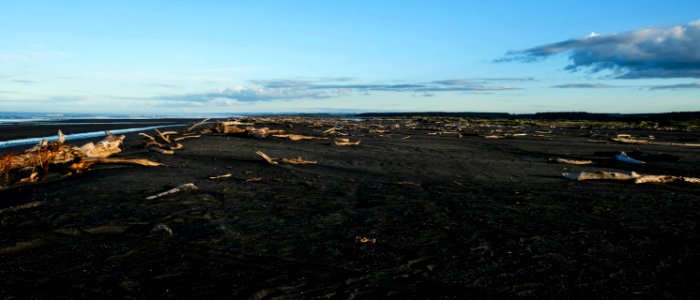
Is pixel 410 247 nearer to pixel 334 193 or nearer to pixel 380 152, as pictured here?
pixel 334 193

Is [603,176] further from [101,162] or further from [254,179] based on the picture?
[101,162]

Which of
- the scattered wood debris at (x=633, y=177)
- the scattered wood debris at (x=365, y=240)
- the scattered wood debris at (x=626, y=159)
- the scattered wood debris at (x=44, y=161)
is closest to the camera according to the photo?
the scattered wood debris at (x=365, y=240)

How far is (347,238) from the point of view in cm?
509

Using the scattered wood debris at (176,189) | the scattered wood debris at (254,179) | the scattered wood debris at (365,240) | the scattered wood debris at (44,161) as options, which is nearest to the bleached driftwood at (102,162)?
the scattered wood debris at (44,161)

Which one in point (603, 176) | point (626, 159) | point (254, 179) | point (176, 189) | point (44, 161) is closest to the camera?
point (176, 189)

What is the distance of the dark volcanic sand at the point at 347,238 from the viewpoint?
12.3ft

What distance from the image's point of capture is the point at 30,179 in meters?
8.95

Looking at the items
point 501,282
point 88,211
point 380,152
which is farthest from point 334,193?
point 380,152

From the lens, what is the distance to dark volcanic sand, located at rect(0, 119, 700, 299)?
3.75m

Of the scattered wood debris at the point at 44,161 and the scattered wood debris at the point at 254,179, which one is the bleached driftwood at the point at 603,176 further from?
the scattered wood debris at the point at 44,161

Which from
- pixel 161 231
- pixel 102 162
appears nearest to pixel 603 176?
pixel 161 231

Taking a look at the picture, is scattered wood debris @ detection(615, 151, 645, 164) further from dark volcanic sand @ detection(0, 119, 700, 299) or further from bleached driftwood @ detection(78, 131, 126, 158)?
bleached driftwood @ detection(78, 131, 126, 158)

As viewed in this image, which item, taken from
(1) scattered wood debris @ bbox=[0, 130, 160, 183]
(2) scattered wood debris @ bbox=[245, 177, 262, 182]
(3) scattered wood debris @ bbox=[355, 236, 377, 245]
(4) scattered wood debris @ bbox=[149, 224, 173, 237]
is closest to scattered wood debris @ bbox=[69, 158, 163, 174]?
(1) scattered wood debris @ bbox=[0, 130, 160, 183]

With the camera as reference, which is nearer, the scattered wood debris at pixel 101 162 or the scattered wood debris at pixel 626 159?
the scattered wood debris at pixel 101 162
